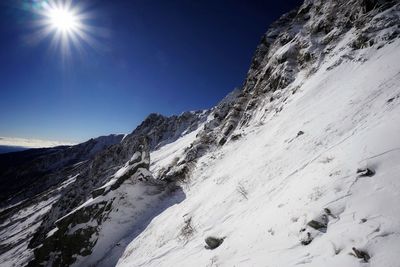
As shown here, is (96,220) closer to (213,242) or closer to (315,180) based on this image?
(213,242)

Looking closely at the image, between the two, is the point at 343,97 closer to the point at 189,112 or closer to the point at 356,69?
the point at 356,69

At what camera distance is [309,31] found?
27.3 metres

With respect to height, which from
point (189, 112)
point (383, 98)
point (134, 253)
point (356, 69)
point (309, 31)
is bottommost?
point (134, 253)

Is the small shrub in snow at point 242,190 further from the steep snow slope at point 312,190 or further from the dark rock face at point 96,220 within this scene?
the dark rock face at point 96,220

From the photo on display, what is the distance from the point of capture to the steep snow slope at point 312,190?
5438 millimetres

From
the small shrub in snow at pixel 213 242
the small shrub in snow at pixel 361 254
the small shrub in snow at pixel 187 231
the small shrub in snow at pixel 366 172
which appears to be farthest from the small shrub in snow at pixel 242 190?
the small shrub in snow at pixel 361 254

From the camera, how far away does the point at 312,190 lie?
7.45 m

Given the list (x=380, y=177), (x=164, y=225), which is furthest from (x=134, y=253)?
(x=380, y=177)

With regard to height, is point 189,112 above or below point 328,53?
above

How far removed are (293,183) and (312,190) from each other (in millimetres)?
1511

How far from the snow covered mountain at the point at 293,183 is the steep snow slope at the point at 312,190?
42 mm

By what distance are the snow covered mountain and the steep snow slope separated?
0.04 m

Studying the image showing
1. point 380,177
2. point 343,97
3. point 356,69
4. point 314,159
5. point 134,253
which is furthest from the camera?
point 356,69

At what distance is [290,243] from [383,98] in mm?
8424
